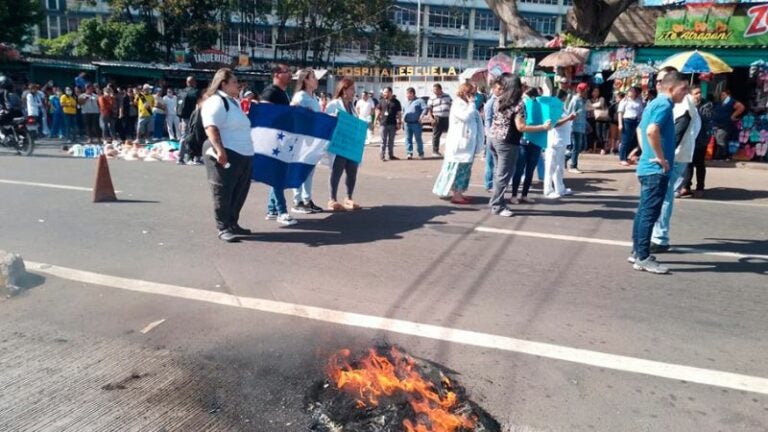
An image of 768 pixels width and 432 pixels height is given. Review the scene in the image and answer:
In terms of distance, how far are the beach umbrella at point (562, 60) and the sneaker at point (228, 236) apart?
1116 cm

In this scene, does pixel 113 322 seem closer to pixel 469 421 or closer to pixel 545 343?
pixel 469 421

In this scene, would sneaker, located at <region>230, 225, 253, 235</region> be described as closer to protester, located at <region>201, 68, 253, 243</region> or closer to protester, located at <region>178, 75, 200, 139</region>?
protester, located at <region>201, 68, 253, 243</region>

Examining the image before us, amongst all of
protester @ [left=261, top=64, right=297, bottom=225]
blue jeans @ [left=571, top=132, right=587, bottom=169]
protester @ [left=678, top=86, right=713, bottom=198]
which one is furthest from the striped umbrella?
protester @ [left=261, top=64, right=297, bottom=225]

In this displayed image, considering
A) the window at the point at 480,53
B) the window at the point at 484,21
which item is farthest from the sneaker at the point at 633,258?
the window at the point at 480,53

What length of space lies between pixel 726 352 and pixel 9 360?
15.9 ft

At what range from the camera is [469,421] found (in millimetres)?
3086

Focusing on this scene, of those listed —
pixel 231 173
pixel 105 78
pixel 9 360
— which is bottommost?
pixel 9 360

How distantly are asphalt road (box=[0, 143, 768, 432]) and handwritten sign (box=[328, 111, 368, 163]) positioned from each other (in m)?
0.91

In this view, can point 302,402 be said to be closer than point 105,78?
Yes

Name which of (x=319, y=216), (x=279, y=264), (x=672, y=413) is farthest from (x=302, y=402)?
(x=319, y=216)

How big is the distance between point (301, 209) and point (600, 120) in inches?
399

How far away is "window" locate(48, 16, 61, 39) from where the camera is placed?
67000 mm

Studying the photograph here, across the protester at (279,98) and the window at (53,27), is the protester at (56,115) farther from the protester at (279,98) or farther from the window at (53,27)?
the window at (53,27)

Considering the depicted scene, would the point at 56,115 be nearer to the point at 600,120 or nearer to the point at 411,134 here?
the point at 411,134
